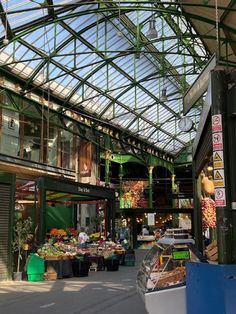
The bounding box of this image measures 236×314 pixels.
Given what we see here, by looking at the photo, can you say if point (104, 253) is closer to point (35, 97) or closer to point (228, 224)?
point (35, 97)

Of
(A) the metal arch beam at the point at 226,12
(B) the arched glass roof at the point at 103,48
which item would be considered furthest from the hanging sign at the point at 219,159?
(B) the arched glass roof at the point at 103,48

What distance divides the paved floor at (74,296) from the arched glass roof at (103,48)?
734cm

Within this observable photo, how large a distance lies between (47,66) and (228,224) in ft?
62.9

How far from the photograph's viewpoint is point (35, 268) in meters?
16.1

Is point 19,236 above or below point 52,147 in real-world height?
below

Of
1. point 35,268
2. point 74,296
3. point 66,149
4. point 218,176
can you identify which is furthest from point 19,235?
point 218,176

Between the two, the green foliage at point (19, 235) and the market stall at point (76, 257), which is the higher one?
the green foliage at point (19, 235)

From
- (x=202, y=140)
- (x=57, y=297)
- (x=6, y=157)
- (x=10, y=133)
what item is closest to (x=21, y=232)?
(x=6, y=157)

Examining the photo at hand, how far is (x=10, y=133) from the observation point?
2192 centimetres

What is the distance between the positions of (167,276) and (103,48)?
60.8 ft

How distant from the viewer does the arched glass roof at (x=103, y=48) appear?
17.1 meters

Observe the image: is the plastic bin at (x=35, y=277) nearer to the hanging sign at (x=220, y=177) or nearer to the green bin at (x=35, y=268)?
the green bin at (x=35, y=268)

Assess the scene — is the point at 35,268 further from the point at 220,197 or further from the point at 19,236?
the point at 220,197

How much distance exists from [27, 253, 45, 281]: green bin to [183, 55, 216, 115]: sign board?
11589 millimetres
